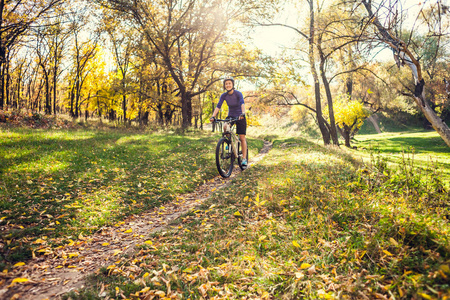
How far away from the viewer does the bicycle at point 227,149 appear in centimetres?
715

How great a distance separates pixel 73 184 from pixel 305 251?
548 cm

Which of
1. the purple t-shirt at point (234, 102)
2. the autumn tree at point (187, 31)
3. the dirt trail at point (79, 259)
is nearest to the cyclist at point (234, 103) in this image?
the purple t-shirt at point (234, 102)

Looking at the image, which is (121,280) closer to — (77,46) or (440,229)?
(440,229)

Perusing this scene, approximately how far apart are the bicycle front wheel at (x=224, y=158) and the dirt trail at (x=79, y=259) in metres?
2.19

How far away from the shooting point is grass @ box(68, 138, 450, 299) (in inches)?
94.8

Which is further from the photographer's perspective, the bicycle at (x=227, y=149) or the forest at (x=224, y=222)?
the bicycle at (x=227, y=149)

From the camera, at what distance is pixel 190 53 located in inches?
779

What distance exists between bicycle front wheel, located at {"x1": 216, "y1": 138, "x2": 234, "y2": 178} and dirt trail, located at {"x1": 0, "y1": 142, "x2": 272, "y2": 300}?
7.17ft

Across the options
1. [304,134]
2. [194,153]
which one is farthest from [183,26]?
[304,134]

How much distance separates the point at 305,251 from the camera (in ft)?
9.81

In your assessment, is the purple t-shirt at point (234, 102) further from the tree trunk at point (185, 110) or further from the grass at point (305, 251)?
the tree trunk at point (185, 110)

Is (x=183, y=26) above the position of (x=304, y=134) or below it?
above

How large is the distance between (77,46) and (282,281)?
3176cm

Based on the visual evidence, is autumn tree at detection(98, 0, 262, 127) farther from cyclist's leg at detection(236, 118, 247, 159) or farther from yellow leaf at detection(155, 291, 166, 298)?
yellow leaf at detection(155, 291, 166, 298)
